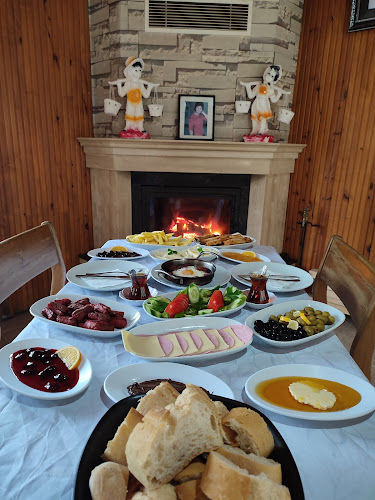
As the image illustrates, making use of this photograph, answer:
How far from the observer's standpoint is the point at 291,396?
0.78 m

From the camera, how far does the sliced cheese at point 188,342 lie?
0.92 m

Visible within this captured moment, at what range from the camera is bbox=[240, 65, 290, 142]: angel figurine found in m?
2.87

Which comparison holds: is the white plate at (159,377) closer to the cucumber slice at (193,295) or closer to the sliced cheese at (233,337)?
the sliced cheese at (233,337)

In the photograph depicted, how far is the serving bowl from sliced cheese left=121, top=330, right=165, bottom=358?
1.28 ft

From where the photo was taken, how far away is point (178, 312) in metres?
1.13

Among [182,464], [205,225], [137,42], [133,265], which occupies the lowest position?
[205,225]

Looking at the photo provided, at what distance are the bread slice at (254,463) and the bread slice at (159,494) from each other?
80mm

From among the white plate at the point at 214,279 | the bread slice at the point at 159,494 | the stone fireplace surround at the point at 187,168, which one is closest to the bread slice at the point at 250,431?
the bread slice at the point at 159,494

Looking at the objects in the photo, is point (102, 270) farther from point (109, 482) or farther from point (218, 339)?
point (109, 482)

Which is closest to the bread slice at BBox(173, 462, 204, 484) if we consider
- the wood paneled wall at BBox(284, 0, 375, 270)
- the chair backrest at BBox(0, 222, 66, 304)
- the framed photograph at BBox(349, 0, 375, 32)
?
the chair backrest at BBox(0, 222, 66, 304)

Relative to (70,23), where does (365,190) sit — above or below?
below

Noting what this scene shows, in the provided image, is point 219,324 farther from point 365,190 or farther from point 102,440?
point 365,190

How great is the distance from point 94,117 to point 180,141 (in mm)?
880

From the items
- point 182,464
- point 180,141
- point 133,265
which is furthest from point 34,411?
point 180,141
